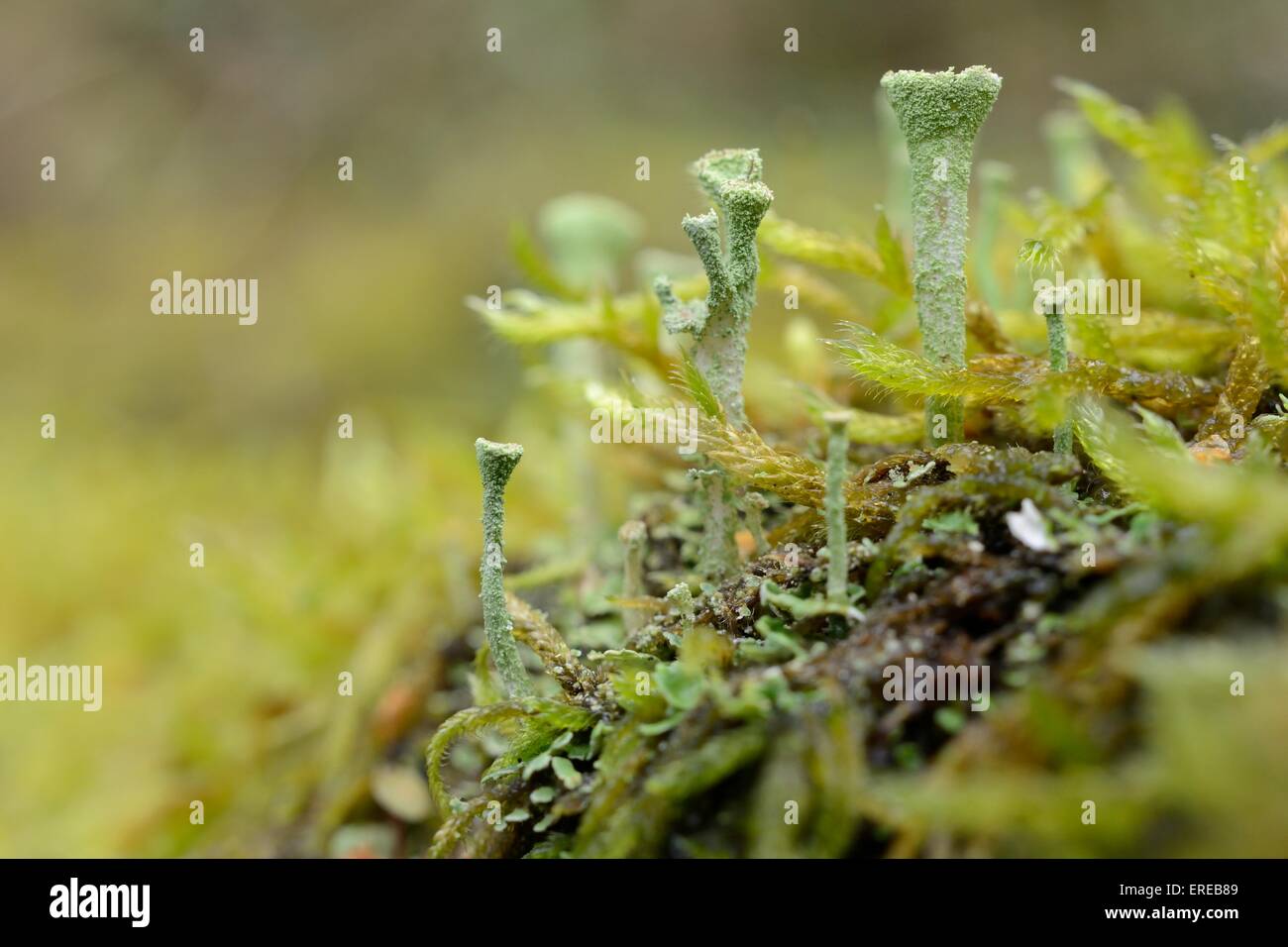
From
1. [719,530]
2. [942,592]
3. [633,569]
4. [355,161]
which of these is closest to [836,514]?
[942,592]

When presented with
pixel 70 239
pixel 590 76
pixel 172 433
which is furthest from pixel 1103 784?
pixel 70 239

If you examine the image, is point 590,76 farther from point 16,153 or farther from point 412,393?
point 16,153

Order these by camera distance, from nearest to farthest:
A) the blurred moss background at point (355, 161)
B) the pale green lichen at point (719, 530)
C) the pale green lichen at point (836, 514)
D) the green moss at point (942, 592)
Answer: the green moss at point (942, 592)
the pale green lichen at point (836, 514)
the pale green lichen at point (719, 530)
the blurred moss background at point (355, 161)

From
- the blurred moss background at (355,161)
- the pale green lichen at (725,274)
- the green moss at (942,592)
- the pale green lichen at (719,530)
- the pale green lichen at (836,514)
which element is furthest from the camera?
the blurred moss background at (355,161)

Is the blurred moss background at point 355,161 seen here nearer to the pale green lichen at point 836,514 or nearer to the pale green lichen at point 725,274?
the pale green lichen at point 725,274

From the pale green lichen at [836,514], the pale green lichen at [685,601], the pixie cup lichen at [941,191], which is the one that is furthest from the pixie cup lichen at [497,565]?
the pixie cup lichen at [941,191]

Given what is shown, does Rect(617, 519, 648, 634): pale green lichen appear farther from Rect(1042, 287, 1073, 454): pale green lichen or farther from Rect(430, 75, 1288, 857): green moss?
Rect(1042, 287, 1073, 454): pale green lichen
